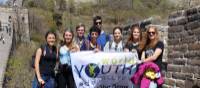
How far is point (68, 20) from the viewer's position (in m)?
51.2

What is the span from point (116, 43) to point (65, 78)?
1.08 m

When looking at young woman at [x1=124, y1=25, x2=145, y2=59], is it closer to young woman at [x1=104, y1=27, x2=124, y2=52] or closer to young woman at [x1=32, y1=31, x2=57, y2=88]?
young woman at [x1=104, y1=27, x2=124, y2=52]

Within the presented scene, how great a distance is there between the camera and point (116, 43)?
966cm

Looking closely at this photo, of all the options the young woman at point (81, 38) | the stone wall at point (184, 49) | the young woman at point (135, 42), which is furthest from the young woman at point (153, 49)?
the stone wall at point (184, 49)

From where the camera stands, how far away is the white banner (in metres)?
9.62

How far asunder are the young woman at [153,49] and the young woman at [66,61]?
124cm

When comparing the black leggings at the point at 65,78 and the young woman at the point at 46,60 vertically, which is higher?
the young woman at the point at 46,60

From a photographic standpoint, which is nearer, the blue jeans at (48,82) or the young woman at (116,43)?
the blue jeans at (48,82)

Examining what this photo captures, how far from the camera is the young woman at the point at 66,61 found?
9352 millimetres

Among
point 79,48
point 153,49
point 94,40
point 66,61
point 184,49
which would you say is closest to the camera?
point 153,49

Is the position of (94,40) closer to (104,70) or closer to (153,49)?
(104,70)

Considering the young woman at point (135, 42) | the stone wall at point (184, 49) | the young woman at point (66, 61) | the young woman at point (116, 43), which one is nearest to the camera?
the young woman at point (135, 42)

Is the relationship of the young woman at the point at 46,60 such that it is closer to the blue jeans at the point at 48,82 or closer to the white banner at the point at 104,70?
the blue jeans at the point at 48,82

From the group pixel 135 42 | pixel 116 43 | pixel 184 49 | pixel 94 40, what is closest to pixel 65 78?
pixel 94 40
